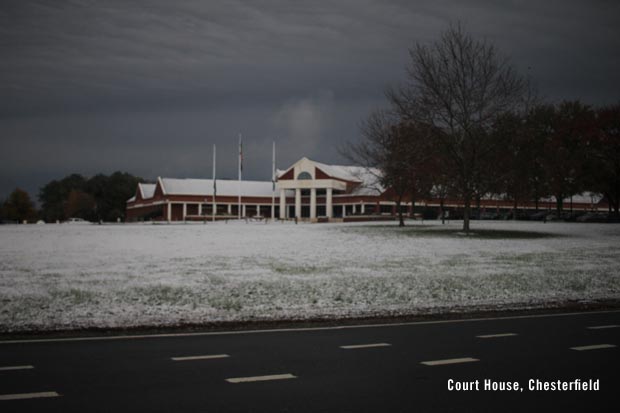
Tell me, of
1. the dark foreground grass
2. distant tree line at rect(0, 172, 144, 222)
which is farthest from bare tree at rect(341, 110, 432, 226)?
distant tree line at rect(0, 172, 144, 222)

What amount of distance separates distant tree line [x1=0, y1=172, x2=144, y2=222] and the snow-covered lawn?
120 meters

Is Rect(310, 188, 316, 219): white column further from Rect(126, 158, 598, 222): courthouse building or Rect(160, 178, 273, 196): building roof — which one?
Rect(160, 178, 273, 196): building roof

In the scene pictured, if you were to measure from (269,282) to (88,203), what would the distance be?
449 ft

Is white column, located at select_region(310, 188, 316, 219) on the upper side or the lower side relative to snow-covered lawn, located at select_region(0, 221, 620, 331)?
upper

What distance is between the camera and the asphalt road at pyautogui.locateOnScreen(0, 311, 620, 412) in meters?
6.87

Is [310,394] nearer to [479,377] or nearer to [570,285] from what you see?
[479,377]

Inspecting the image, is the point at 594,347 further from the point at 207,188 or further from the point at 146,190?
the point at 146,190

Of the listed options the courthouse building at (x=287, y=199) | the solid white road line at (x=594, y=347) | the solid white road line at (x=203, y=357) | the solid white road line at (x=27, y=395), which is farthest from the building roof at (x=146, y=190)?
the solid white road line at (x=27, y=395)

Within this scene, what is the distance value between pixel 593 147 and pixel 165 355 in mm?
68631

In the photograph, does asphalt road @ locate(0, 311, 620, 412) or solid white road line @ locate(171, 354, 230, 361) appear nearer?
asphalt road @ locate(0, 311, 620, 412)

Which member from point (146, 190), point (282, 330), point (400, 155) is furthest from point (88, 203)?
point (282, 330)

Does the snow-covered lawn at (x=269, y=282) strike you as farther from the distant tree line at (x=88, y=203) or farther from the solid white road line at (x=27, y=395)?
the distant tree line at (x=88, y=203)

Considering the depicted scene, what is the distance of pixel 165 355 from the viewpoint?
963 cm

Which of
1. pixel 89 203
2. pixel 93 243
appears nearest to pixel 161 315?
pixel 93 243
